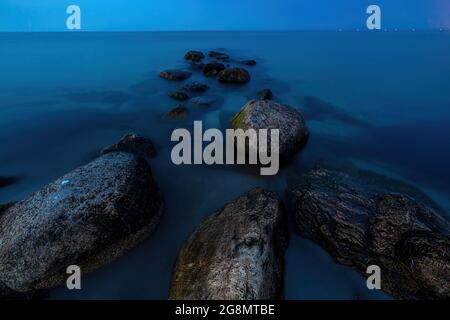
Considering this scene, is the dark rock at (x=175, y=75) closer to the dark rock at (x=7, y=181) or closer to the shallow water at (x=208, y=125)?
the shallow water at (x=208, y=125)

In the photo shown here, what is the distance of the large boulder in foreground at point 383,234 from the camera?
5340 millimetres

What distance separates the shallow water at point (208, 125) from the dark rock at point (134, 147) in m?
0.42

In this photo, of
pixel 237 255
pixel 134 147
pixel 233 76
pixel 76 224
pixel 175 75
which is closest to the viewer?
pixel 237 255

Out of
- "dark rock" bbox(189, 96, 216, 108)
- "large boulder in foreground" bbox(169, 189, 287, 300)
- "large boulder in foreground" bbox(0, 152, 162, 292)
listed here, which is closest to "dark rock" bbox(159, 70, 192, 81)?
"dark rock" bbox(189, 96, 216, 108)

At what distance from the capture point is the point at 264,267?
207 inches

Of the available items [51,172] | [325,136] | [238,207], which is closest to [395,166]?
[325,136]

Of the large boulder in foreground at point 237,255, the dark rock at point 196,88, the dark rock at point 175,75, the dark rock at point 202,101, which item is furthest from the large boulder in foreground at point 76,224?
the dark rock at point 175,75

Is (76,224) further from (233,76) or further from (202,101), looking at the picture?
(233,76)

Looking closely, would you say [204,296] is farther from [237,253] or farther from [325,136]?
[325,136]

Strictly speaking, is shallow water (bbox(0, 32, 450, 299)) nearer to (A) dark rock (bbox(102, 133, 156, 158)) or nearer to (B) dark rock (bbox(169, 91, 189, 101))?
(A) dark rock (bbox(102, 133, 156, 158))

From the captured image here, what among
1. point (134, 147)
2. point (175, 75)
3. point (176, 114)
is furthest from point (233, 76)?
point (134, 147)

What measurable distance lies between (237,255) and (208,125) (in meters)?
8.79

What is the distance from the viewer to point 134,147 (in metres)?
10.3

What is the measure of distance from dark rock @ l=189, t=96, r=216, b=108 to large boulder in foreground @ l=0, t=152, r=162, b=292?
895 centimetres
